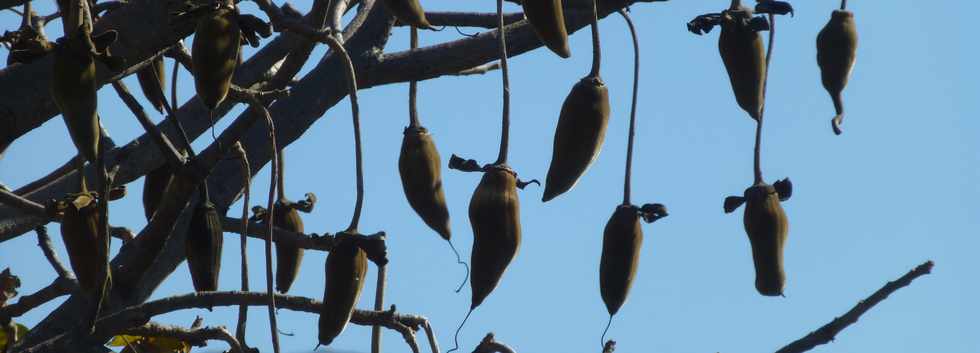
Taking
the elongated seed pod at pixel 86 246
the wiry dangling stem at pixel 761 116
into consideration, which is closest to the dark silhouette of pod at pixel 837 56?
A: the wiry dangling stem at pixel 761 116

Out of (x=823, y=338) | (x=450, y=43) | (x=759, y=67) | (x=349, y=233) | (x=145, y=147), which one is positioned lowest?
(x=823, y=338)

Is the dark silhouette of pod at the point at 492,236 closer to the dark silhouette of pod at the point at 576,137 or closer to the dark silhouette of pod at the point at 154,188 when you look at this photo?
the dark silhouette of pod at the point at 576,137

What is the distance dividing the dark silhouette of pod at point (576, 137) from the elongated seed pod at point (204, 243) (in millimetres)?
423

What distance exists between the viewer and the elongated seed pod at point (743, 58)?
1878mm

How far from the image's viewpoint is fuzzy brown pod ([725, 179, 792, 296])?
6.46 feet

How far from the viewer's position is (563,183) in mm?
1844

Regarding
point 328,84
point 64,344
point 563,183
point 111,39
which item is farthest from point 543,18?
point 328,84

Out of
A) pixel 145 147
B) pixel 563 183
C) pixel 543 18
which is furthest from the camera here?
pixel 145 147

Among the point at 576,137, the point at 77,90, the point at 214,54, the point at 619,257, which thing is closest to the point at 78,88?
the point at 77,90

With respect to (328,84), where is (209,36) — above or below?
below

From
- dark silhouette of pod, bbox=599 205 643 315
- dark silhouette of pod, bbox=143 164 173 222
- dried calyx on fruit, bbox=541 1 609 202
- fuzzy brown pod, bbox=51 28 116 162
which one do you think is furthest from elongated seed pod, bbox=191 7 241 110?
dark silhouette of pod, bbox=143 164 173 222

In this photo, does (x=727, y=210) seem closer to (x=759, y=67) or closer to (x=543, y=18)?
(x=759, y=67)

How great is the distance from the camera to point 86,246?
5.46 feet

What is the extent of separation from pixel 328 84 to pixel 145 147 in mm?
332
